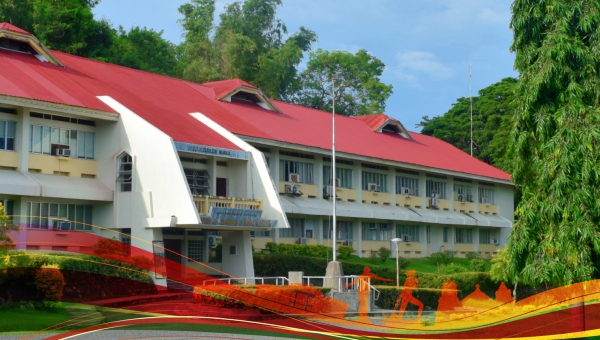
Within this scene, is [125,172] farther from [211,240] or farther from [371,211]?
[371,211]

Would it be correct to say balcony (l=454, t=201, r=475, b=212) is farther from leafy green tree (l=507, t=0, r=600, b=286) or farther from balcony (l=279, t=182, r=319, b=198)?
leafy green tree (l=507, t=0, r=600, b=286)

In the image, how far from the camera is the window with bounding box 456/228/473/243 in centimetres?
5659

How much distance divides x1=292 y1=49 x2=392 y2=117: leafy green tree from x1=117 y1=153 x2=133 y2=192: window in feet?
151

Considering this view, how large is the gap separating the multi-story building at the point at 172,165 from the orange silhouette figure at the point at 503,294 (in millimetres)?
9829

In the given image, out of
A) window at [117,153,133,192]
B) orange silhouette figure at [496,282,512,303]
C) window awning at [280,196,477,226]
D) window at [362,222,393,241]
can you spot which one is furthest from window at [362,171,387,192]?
window at [117,153,133,192]

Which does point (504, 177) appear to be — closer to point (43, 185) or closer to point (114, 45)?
point (114, 45)

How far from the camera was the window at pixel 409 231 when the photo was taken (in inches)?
2005

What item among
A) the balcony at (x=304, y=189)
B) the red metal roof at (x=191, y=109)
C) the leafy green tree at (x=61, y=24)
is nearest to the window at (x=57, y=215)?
the red metal roof at (x=191, y=109)

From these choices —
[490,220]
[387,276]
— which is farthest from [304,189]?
[490,220]

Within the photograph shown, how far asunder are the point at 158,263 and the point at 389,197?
21.5m

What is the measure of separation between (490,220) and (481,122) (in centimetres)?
2227

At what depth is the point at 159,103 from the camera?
38688 millimetres

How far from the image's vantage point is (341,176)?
46281 mm

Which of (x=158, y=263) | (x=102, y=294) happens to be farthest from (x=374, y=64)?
(x=102, y=294)
